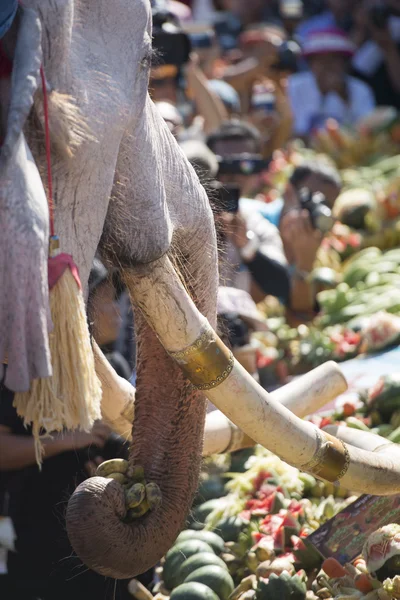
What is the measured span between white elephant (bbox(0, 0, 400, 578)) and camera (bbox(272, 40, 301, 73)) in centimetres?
677

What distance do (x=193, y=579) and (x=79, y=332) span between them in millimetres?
1548

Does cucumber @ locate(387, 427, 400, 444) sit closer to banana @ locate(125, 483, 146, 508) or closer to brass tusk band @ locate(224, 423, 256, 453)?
brass tusk band @ locate(224, 423, 256, 453)

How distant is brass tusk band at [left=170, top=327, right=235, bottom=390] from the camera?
7.12ft

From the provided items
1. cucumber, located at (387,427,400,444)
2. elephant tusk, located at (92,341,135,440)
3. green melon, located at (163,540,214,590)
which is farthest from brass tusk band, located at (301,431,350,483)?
cucumber, located at (387,427,400,444)

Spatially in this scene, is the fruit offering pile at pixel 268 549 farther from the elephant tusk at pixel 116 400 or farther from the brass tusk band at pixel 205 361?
the brass tusk band at pixel 205 361

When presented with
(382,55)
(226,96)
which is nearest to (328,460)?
(226,96)

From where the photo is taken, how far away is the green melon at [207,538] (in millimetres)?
3418

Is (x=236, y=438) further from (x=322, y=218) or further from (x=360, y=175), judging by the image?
(x=360, y=175)

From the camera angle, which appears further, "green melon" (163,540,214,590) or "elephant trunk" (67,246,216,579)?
"green melon" (163,540,214,590)

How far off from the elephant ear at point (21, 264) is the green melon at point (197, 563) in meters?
1.69

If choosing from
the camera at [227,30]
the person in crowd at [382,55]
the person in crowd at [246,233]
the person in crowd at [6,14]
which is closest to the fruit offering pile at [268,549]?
the person in crowd at [246,233]

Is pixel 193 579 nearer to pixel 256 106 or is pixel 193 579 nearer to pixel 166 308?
pixel 166 308

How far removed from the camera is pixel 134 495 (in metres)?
2.14

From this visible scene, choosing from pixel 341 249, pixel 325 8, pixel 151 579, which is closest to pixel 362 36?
pixel 325 8
